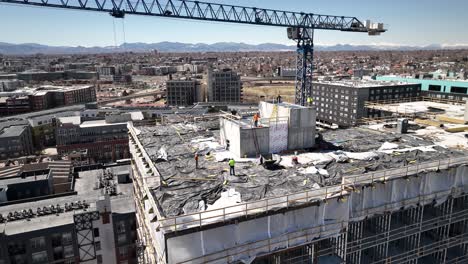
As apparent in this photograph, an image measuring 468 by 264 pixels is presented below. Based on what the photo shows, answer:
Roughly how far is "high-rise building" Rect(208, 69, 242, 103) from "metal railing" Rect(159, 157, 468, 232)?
11984 centimetres

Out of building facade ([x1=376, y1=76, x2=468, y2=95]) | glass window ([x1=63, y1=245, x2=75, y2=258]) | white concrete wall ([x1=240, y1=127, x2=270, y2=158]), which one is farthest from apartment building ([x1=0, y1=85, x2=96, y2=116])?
building facade ([x1=376, y1=76, x2=468, y2=95])

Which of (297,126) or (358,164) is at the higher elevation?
(297,126)

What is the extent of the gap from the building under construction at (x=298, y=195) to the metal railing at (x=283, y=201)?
49 millimetres

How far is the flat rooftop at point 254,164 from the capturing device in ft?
47.6

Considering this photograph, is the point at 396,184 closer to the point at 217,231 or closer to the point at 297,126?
the point at 297,126

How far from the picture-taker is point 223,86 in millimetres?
135125

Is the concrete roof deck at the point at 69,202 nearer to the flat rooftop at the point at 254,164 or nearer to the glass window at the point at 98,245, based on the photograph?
the glass window at the point at 98,245

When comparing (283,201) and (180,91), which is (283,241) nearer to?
(283,201)

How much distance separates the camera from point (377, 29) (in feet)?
214

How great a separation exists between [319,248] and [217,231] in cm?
584

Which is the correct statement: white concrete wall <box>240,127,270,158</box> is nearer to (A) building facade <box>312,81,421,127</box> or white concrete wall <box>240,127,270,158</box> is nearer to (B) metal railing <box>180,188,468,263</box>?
(B) metal railing <box>180,188,468,263</box>

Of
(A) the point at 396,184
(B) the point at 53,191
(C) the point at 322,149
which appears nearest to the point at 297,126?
(C) the point at 322,149

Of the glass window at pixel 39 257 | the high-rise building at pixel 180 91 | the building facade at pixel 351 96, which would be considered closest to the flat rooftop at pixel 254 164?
the glass window at pixel 39 257

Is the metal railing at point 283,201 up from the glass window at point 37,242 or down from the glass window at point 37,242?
up
